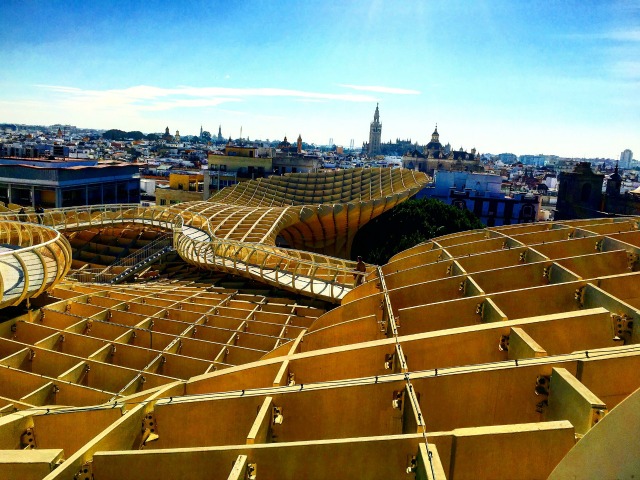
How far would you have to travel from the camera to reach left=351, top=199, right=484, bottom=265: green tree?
5462 cm

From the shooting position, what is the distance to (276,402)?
9727 millimetres

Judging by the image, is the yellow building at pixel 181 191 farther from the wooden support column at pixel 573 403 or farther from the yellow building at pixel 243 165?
the wooden support column at pixel 573 403

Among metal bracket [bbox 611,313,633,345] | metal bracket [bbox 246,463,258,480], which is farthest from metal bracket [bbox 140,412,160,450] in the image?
metal bracket [bbox 611,313,633,345]

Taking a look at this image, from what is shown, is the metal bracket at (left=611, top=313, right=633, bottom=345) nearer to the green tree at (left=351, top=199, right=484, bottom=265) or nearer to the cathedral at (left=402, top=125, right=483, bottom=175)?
the green tree at (left=351, top=199, right=484, bottom=265)

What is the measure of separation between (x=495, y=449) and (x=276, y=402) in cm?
423

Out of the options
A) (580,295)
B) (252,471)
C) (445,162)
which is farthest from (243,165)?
(445,162)

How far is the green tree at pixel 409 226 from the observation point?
179 feet

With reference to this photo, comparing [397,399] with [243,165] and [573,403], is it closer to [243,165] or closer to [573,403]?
[573,403]

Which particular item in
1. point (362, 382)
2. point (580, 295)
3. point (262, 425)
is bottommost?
point (262, 425)

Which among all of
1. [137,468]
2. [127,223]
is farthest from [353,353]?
[127,223]

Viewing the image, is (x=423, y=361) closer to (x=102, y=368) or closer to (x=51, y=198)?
(x=102, y=368)

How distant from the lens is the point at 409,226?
57.1 metres

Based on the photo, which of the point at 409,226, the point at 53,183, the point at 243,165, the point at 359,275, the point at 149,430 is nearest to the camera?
the point at 149,430

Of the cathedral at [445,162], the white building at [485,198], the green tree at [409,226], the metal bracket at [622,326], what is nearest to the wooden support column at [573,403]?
the metal bracket at [622,326]
